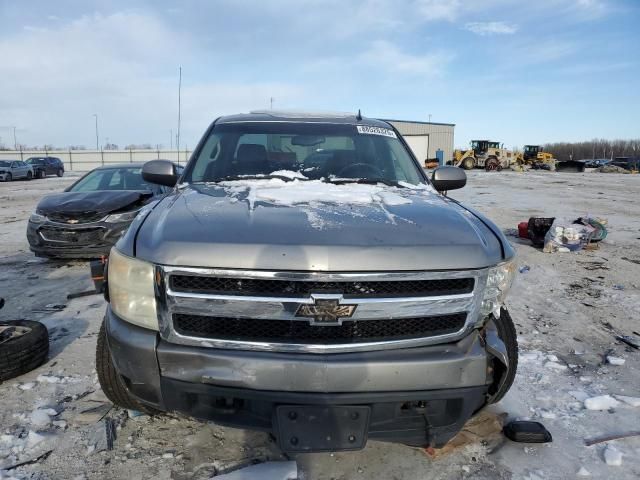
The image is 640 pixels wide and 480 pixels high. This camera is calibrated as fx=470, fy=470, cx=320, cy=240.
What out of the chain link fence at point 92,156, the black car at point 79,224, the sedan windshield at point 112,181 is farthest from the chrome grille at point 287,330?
the chain link fence at point 92,156

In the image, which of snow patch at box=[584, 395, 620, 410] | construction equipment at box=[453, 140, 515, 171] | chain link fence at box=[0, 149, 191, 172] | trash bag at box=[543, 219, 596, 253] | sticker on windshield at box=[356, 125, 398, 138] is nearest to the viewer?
snow patch at box=[584, 395, 620, 410]

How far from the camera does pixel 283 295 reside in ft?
6.19

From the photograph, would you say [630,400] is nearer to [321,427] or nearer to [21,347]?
[321,427]

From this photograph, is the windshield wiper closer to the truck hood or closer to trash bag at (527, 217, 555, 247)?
the truck hood

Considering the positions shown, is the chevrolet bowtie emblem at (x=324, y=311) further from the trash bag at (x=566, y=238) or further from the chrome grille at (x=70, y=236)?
the trash bag at (x=566, y=238)

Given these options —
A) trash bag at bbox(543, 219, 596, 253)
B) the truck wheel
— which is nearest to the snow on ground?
the truck wheel

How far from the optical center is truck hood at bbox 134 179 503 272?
1868 mm

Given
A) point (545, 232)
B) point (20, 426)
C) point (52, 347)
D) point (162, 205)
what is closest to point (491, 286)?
point (162, 205)

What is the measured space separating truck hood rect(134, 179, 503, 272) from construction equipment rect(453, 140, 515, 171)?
37.7m

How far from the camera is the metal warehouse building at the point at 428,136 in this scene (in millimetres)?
53125

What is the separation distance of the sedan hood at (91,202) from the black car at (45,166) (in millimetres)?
27371

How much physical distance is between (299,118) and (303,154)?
55cm

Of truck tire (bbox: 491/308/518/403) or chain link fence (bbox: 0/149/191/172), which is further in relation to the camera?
chain link fence (bbox: 0/149/191/172)

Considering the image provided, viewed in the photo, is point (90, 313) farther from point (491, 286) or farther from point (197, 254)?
point (491, 286)
